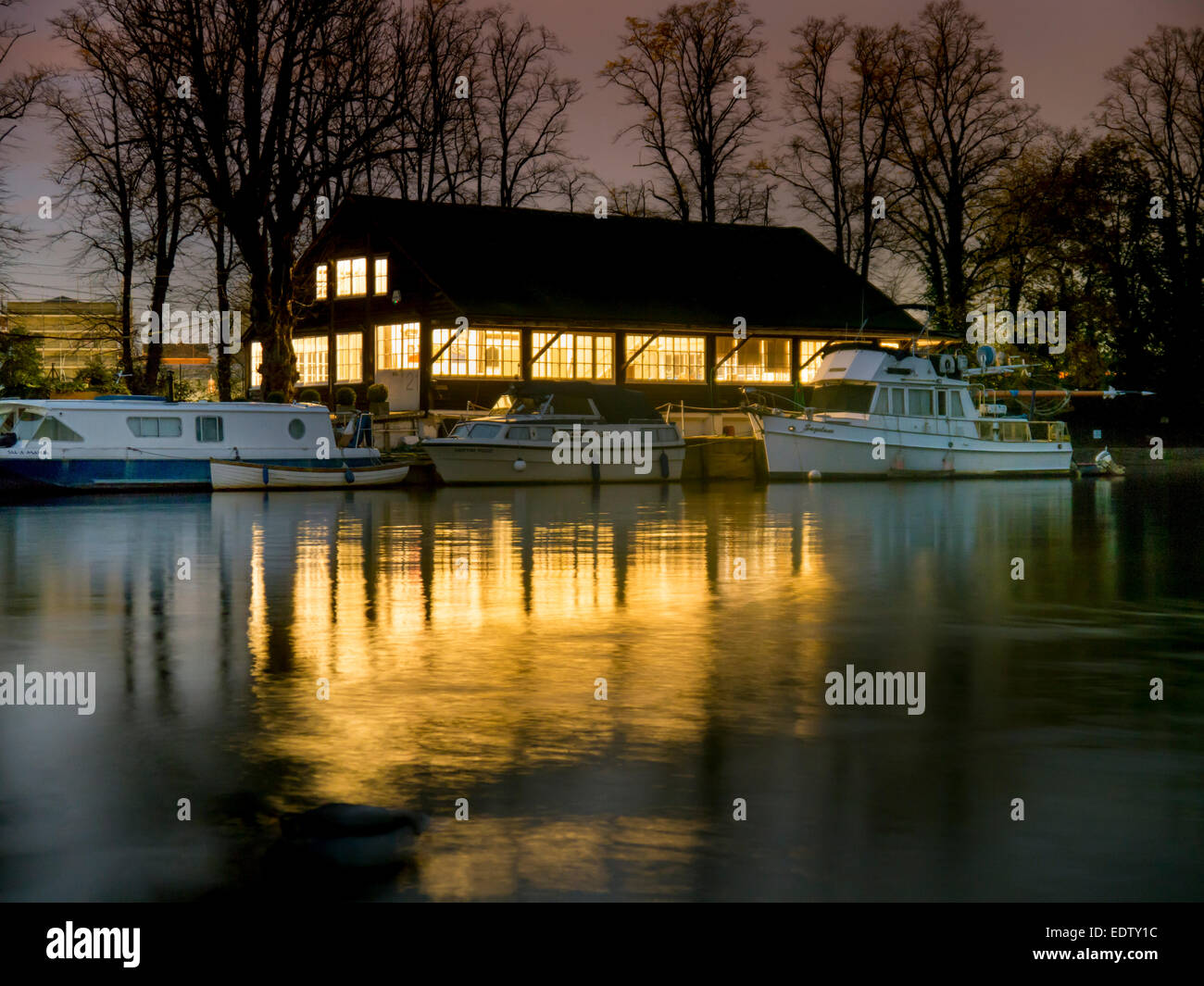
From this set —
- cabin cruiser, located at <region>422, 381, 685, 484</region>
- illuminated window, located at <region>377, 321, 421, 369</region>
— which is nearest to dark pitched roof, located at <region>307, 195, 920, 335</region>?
illuminated window, located at <region>377, 321, 421, 369</region>

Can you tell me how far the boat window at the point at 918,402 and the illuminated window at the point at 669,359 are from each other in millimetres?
7656

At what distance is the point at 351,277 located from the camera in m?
51.0

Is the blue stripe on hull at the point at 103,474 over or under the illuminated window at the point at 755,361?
under

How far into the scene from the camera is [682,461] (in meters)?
45.2

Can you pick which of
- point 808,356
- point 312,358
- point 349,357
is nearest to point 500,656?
point 349,357

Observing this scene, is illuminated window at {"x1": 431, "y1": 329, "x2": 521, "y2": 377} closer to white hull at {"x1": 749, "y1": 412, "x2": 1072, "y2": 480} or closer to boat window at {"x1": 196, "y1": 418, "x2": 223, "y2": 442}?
white hull at {"x1": 749, "y1": 412, "x2": 1072, "y2": 480}

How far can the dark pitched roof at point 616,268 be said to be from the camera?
48.2 metres

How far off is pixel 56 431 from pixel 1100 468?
35421 mm

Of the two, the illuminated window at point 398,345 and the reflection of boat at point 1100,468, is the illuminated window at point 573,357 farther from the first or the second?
the reflection of boat at point 1100,468

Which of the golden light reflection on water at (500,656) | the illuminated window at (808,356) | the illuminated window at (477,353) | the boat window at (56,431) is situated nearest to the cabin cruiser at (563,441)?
the illuminated window at (477,353)

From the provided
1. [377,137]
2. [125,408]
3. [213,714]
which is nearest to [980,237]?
[377,137]

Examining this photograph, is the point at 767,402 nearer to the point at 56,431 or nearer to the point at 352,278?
the point at 352,278

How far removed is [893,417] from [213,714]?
41009 mm
